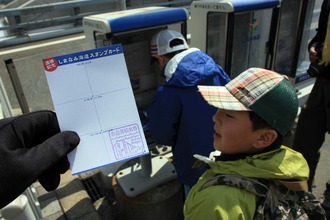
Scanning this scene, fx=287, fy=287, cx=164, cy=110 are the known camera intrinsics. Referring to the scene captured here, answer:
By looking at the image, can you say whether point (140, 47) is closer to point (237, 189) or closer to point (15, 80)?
point (15, 80)

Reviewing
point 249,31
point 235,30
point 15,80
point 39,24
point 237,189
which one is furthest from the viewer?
point 39,24

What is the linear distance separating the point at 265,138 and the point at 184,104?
0.90m

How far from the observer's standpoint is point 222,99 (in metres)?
1.28

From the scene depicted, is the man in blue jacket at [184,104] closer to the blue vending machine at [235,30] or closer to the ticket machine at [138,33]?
the ticket machine at [138,33]

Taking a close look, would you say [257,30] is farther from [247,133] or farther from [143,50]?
[247,133]

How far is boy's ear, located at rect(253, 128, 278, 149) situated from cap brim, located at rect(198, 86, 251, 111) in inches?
5.4

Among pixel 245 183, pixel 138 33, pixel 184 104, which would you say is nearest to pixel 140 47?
pixel 138 33

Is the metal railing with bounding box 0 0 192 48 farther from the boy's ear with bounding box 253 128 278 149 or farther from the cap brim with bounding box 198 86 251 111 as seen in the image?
the boy's ear with bounding box 253 128 278 149

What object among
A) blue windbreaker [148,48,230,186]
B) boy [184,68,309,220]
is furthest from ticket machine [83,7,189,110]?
boy [184,68,309,220]

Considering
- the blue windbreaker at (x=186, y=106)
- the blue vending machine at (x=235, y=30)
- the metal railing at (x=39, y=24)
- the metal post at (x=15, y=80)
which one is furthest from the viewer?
the metal railing at (x=39, y=24)

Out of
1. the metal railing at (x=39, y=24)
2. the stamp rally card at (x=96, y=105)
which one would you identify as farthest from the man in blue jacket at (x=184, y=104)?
the metal railing at (x=39, y=24)

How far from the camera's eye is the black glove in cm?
110

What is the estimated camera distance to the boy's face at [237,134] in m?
1.24

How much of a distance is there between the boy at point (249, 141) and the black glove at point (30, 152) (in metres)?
0.59
